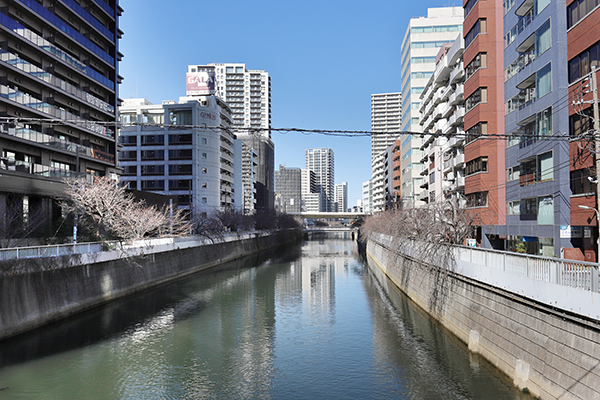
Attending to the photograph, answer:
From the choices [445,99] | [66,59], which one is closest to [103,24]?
[66,59]

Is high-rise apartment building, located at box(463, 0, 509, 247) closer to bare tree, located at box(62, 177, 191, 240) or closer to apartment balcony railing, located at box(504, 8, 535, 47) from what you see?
apartment balcony railing, located at box(504, 8, 535, 47)

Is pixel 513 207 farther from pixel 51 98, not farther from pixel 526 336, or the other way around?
pixel 51 98

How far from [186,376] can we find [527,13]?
3137 centimetres

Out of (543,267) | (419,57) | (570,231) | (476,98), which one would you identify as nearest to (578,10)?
(570,231)

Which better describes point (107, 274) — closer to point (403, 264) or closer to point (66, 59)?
point (403, 264)

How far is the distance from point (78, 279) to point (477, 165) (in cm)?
3177

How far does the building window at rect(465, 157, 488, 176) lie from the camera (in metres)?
37.7

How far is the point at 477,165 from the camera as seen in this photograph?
1528 inches

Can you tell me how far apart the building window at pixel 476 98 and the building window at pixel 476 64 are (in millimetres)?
1954

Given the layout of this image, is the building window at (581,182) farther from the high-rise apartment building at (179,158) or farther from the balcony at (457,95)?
the high-rise apartment building at (179,158)

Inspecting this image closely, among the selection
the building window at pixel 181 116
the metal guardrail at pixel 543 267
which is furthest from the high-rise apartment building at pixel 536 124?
the building window at pixel 181 116

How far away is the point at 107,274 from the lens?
30.6 metres

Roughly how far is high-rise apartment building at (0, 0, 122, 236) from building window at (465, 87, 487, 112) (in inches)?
1260

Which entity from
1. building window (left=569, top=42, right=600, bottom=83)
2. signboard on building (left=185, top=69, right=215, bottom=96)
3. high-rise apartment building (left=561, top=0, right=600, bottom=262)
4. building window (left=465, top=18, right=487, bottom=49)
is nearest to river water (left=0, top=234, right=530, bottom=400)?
high-rise apartment building (left=561, top=0, right=600, bottom=262)
